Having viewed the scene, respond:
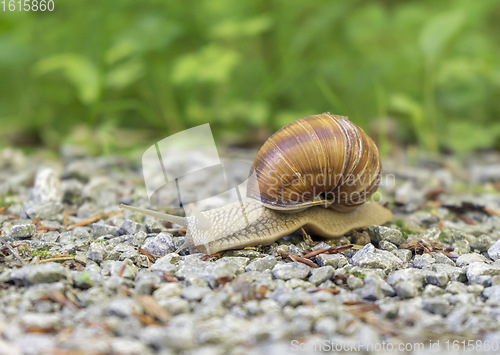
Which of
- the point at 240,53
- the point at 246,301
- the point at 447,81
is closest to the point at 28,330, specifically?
the point at 246,301

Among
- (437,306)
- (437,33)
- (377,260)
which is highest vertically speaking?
(437,33)

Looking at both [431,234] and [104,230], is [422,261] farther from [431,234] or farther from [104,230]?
[104,230]

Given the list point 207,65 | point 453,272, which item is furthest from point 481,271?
point 207,65

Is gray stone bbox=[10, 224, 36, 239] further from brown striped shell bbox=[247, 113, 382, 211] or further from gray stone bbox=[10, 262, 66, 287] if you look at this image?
brown striped shell bbox=[247, 113, 382, 211]

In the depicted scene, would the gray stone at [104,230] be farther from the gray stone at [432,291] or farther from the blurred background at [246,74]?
the blurred background at [246,74]

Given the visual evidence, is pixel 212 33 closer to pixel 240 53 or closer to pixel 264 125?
pixel 240 53

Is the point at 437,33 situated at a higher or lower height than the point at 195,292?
higher

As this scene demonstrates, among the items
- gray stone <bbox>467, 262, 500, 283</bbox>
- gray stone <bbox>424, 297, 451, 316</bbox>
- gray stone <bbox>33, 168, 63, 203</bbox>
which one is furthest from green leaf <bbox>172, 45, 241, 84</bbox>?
gray stone <bbox>424, 297, 451, 316</bbox>

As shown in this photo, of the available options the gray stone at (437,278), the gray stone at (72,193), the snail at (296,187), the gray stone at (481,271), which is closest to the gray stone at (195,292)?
the snail at (296,187)
